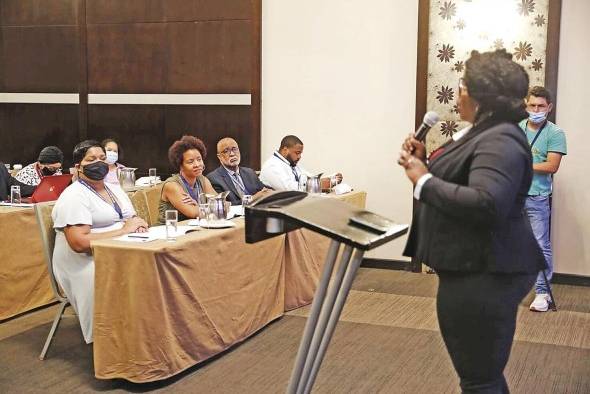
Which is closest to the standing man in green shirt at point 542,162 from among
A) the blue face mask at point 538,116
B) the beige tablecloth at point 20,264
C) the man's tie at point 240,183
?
the blue face mask at point 538,116

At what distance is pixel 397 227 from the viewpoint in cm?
218

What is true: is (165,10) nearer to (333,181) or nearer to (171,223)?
(333,181)

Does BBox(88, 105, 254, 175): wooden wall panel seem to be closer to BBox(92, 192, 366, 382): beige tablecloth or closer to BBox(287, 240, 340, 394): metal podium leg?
BBox(92, 192, 366, 382): beige tablecloth

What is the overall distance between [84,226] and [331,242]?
2077 mm

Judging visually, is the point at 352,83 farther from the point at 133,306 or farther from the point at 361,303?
the point at 133,306

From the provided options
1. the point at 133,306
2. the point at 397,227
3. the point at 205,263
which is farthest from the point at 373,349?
the point at 397,227

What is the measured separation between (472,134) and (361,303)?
3.35 meters

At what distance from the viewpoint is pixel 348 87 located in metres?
6.86

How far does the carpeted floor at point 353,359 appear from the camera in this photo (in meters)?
3.72

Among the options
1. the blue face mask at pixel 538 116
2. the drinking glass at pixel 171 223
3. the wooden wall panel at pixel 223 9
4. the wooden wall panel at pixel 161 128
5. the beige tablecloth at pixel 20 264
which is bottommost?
the beige tablecloth at pixel 20 264

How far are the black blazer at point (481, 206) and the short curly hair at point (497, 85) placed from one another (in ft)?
0.14

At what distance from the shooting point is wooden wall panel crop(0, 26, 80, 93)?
787 centimetres

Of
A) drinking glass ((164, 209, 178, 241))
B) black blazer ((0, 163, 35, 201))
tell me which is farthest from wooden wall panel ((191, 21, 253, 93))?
drinking glass ((164, 209, 178, 241))

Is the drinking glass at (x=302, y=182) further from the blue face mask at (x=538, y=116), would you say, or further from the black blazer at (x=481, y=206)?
the black blazer at (x=481, y=206)
